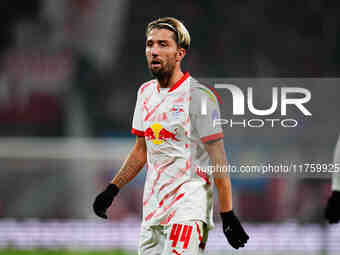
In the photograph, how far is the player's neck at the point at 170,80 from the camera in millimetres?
4312

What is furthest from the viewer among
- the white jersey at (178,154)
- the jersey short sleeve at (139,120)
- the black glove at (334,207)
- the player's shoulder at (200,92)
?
the black glove at (334,207)

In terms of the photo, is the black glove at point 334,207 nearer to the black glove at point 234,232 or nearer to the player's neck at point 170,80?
the black glove at point 234,232

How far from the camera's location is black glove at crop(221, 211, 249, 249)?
420 centimetres

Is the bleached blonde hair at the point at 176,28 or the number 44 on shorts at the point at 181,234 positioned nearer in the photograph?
the number 44 on shorts at the point at 181,234

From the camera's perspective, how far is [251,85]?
511 cm

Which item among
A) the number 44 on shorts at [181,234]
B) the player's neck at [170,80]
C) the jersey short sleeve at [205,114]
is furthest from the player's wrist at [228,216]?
the player's neck at [170,80]

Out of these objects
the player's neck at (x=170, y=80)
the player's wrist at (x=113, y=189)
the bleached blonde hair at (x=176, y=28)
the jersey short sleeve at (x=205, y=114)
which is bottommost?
the player's wrist at (x=113, y=189)

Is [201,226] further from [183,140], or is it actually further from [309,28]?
[309,28]

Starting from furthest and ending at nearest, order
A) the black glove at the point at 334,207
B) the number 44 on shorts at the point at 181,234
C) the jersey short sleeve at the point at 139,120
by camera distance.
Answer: the black glove at the point at 334,207, the jersey short sleeve at the point at 139,120, the number 44 on shorts at the point at 181,234

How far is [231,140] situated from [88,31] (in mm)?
4848

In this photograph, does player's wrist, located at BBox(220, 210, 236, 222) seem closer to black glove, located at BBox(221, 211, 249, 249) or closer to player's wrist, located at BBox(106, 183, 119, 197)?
black glove, located at BBox(221, 211, 249, 249)

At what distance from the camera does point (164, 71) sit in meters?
4.25

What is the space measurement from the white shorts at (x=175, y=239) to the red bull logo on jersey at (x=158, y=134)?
0.53 meters

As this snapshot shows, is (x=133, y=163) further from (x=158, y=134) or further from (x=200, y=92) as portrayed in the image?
(x=200, y=92)
